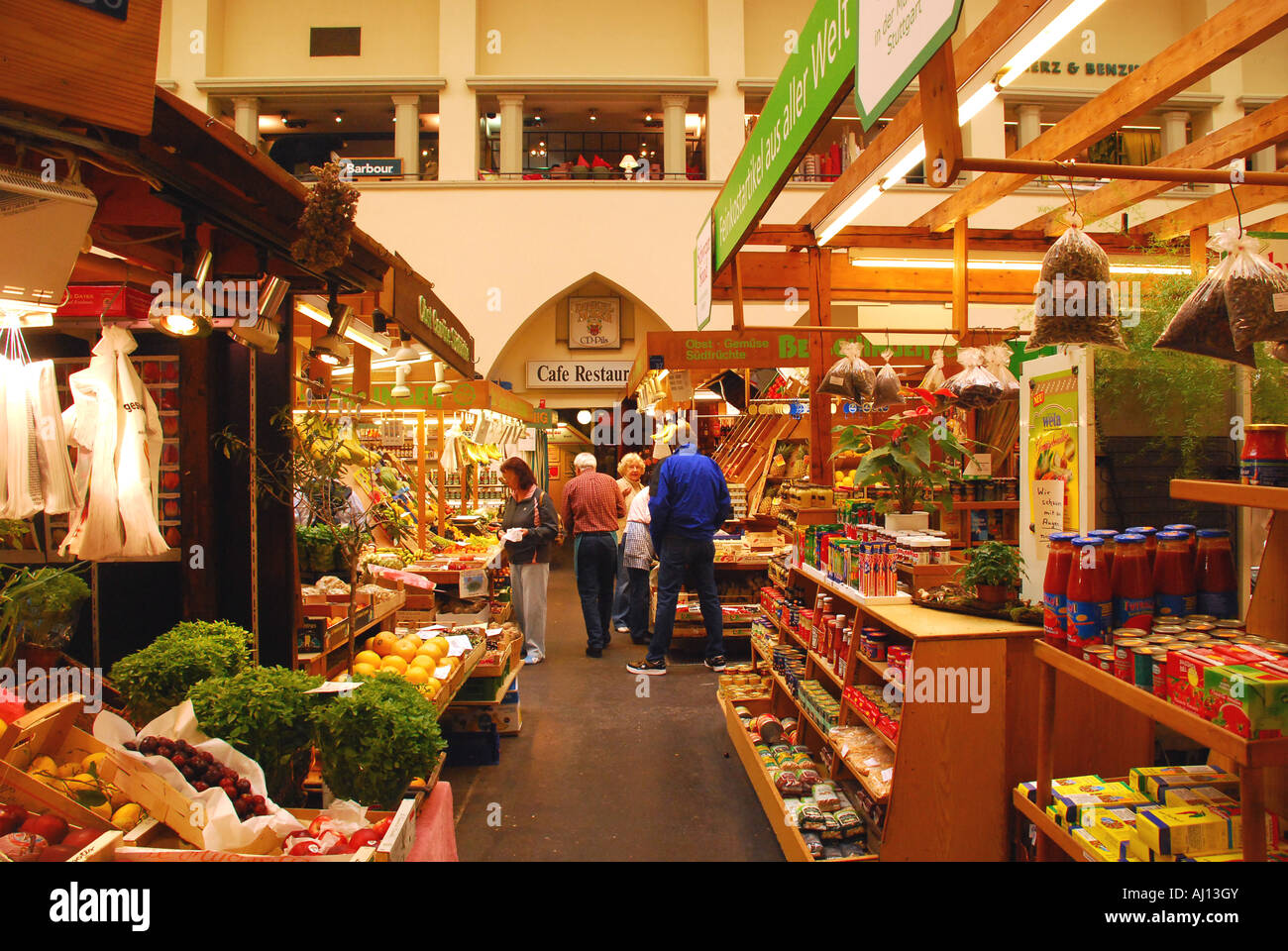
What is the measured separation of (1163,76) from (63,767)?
4742 mm

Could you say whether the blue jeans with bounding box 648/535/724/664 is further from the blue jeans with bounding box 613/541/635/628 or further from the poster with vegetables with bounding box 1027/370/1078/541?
the poster with vegetables with bounding box 1027/370/1078/541

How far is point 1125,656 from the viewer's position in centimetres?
165

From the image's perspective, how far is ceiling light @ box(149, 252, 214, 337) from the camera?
2.43 metres

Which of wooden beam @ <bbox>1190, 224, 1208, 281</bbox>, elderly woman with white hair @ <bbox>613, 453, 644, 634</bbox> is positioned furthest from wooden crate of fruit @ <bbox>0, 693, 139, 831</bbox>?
wooden beam @ <bbox>1190, 224, 1208, 281</bbox>

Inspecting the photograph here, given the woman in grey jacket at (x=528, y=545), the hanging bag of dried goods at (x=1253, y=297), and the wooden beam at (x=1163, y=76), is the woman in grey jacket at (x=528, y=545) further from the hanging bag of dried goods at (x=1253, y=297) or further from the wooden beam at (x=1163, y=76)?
the hanging bag of dried goods at (x=1253, y=297)

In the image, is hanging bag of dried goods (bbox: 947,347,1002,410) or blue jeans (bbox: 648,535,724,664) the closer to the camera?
hanging bag of dried goods (bbox: 947,347,1002,410)

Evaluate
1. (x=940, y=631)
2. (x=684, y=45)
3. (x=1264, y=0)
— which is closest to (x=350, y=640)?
(x=940, y=631)

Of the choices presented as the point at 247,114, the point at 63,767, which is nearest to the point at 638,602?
the point at 63,767

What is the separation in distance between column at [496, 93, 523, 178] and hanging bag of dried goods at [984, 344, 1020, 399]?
1028 centimetres

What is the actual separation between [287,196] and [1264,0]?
136 inches

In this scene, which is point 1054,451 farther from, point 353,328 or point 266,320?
point 353,328

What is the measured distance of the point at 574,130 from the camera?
13.6 metres
